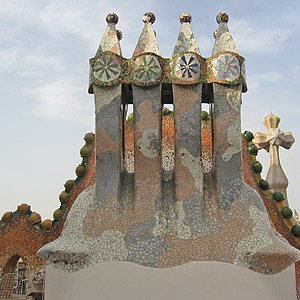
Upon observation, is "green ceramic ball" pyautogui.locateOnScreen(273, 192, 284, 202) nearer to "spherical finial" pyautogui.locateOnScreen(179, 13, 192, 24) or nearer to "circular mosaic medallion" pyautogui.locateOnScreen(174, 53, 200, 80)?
"circular mosaic medallion" pyautogui.locateOnScreen(174, 53, 200, 80)

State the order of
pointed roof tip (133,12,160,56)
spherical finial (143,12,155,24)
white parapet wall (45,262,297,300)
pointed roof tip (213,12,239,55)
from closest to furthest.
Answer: white parapet wall (45,262,297,300) < pointed roof tip (213,12,239,55) < pointed roof tip (133,12,160,56) < spherical finial (143,12,155,24)

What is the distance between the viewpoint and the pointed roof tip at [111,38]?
884 centimetres

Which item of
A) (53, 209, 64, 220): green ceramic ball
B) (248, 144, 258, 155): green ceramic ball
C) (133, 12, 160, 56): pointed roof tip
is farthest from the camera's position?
(248, 144, 258, 155): green ceramic ball

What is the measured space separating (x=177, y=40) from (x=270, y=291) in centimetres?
489

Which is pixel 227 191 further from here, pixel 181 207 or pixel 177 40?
pixel 177 40

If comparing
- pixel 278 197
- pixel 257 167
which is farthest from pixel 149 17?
pixel 278 197

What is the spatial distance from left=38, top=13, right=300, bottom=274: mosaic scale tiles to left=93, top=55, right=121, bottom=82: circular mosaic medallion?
0.7 inches

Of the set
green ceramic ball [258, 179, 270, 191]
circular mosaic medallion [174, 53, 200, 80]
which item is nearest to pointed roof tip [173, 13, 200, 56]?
circular mosaic medallion [174, 53, 200, 80]

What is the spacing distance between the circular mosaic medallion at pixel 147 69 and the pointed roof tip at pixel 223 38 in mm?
1214

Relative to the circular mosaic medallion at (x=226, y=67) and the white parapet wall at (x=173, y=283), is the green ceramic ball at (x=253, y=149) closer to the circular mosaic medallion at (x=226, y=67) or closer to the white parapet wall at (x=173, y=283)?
the circular mosaic medallion at (x=226, y=67)

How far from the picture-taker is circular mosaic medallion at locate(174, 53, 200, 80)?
27.6ft

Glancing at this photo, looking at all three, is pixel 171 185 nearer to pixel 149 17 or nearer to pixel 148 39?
pixel 148 39

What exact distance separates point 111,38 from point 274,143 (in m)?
6.16

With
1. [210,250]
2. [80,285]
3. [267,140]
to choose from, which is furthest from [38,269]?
[267,140]
